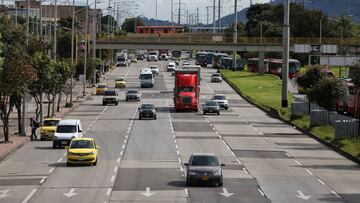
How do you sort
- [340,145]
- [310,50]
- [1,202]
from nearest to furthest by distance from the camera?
1. [1,202]
2. [340,145]
3. [310,50]

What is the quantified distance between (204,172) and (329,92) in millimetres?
30772

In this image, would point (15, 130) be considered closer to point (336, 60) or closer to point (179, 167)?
point (179, 167)

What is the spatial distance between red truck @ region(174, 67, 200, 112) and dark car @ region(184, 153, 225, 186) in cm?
4891

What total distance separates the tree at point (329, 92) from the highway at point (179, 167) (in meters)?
3.09

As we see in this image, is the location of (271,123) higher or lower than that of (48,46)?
lower

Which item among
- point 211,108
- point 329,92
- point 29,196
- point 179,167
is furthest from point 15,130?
point 29,196

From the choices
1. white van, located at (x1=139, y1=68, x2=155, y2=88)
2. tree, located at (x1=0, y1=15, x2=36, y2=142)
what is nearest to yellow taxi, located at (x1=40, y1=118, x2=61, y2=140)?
tree, located at (x1=0, y1=15, x2=36, y2=142)

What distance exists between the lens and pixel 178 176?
39.7 metres

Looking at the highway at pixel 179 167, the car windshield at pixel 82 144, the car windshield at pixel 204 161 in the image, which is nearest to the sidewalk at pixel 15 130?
the highway at pixel 179 167

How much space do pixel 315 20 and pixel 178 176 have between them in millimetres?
158683

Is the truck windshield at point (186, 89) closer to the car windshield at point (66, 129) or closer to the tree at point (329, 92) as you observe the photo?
the tree at point (329, 92)

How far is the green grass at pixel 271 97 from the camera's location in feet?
178

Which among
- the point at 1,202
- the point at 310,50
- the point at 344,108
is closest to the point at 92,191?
the point at 1,202

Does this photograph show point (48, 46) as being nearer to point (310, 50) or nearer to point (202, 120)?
point (202, 120)
